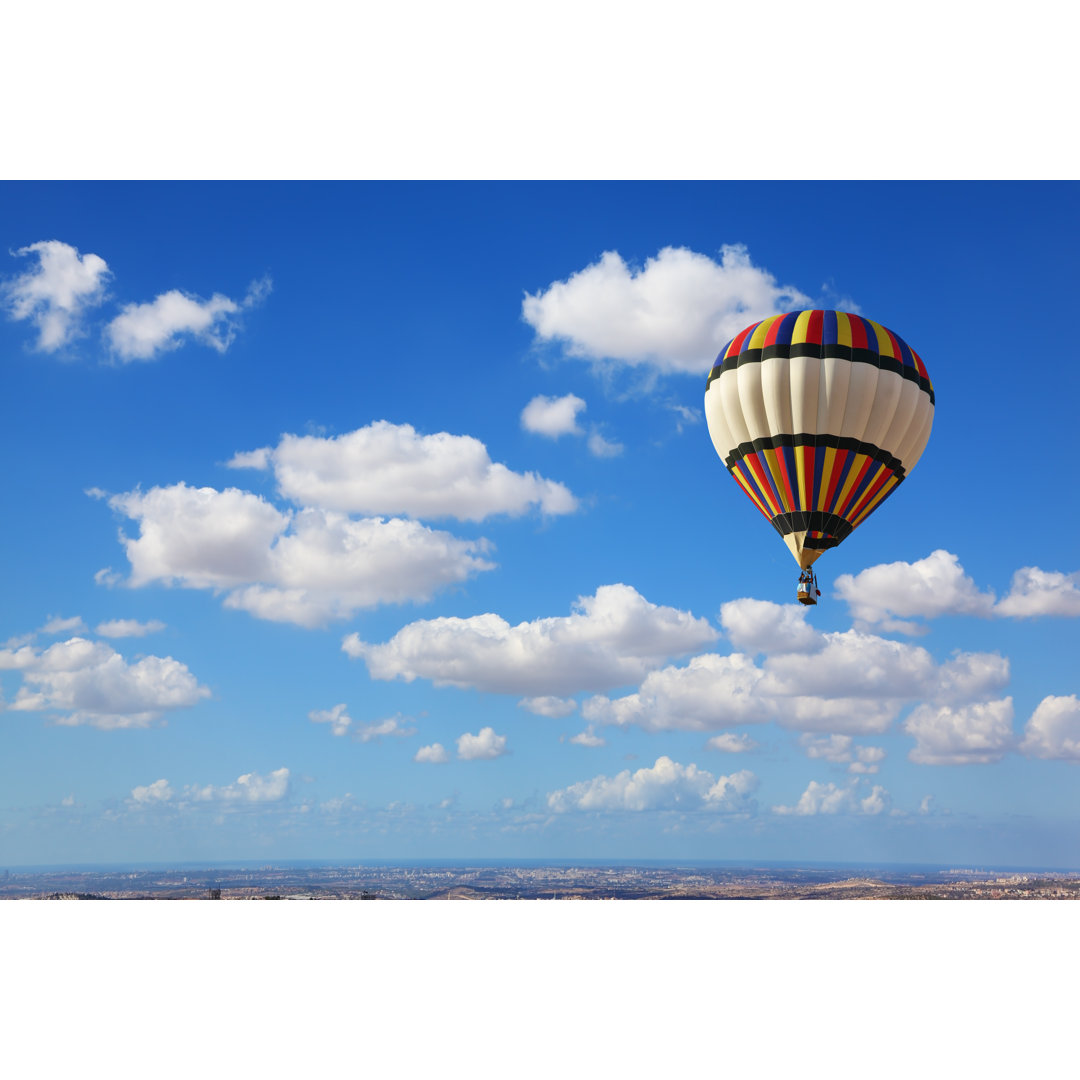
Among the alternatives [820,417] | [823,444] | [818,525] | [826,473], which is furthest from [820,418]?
[818,525]

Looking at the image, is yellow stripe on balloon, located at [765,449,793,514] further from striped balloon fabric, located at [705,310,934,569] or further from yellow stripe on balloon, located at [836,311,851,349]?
yellow stripe on balloon, located at [836,311,851,349]

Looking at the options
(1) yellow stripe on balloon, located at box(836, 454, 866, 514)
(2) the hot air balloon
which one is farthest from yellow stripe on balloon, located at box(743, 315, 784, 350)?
(1) yellow stripe on balloon, located at box(836, 454, 866, 514)

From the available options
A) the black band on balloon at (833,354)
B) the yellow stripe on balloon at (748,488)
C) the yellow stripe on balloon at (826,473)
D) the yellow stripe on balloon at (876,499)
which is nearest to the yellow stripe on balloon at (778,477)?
the yellow stripe on balloon at (748,488)

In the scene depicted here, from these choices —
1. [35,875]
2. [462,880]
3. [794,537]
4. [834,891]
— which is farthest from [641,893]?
[35,875]
